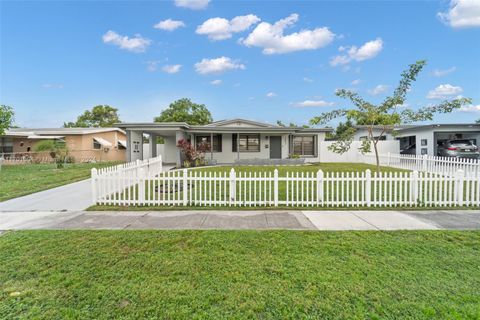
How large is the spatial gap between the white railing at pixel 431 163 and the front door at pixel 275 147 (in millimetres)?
7305

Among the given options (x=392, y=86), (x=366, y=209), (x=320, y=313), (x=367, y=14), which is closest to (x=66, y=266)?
(x=320, y=313)

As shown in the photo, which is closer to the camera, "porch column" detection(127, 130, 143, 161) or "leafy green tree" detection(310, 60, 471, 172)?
"leafy green tree" detection(310, 60, 471, 172)

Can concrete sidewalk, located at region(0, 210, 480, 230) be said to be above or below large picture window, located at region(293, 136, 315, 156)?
below

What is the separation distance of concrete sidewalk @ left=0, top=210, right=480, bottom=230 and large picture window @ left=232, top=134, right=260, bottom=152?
1395 centimetres

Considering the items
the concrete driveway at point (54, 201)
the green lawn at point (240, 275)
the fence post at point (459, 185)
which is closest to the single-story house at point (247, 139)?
the concrete driveway at point (54, 201)

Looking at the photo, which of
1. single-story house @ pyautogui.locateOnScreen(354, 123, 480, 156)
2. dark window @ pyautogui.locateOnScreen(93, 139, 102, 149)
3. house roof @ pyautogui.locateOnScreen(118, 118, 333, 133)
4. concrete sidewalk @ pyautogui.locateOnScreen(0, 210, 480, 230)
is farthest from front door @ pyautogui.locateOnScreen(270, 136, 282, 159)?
dark window @ pyautogui.locateOnScreen(93, 139, 102, 149)

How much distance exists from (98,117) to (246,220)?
53.7 meters

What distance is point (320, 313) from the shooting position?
2385 mm

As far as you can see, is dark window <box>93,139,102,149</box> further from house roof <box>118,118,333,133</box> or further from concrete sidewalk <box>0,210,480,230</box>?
concrete sidewalk <box>0,210,480,230</box>

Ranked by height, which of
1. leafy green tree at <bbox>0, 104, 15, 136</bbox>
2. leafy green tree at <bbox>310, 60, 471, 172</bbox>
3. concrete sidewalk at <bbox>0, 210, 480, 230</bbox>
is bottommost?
concrete sidewalk at <bbox>0, 210, 480, 230</bbox>

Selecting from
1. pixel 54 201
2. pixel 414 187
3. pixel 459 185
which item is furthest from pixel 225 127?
pixel 459 185

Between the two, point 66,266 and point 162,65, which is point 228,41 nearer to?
point 162,65

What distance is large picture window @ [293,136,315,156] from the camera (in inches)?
849

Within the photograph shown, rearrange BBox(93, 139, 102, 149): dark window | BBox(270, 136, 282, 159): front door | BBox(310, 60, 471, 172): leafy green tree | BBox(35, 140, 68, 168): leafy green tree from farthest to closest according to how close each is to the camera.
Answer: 1. BBox(93, 139, 102, 149): dark window
2. BBox(35, 140, 68, 168): leafy green tree
3. BBox(270, 136, 282, 159): front door
4. BBox(310, 60, 471, 172): leafy green tree
